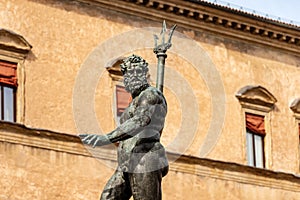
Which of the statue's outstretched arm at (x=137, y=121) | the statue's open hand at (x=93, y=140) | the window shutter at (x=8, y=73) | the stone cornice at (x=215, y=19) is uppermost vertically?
the stone cornice at (x=215, y=19)

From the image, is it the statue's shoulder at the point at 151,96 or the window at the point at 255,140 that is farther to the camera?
the window at the point at 255,140

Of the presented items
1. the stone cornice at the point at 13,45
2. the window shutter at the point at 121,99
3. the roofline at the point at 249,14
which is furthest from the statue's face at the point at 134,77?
the roofline at the point at 249,14

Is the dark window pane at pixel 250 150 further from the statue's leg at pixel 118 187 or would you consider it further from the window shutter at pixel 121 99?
the statue's leg at pixel 118 187

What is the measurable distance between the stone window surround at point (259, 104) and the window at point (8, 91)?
5081 millimetres

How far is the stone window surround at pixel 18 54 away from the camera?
24.7 metres

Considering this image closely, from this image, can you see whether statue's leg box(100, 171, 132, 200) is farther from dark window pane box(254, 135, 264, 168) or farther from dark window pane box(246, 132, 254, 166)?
dark window pane box(254, 135, 264, 168)

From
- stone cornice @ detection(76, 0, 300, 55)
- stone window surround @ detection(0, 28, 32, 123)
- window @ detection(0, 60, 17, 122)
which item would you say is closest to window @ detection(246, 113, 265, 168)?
stone cornice @ detection(76, 0, 300, 55)

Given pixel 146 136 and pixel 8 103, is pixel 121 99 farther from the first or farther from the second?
pixel 146 136

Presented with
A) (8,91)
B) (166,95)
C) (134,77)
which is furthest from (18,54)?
(134,77)

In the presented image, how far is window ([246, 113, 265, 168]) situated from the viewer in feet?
91.9

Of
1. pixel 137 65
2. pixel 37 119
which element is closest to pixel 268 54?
pixel 37 119

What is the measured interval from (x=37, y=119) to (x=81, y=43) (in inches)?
71.8

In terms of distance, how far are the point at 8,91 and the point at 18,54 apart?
0.66m

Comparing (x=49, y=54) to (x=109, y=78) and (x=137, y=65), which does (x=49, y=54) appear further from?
(x=137, y=65)
